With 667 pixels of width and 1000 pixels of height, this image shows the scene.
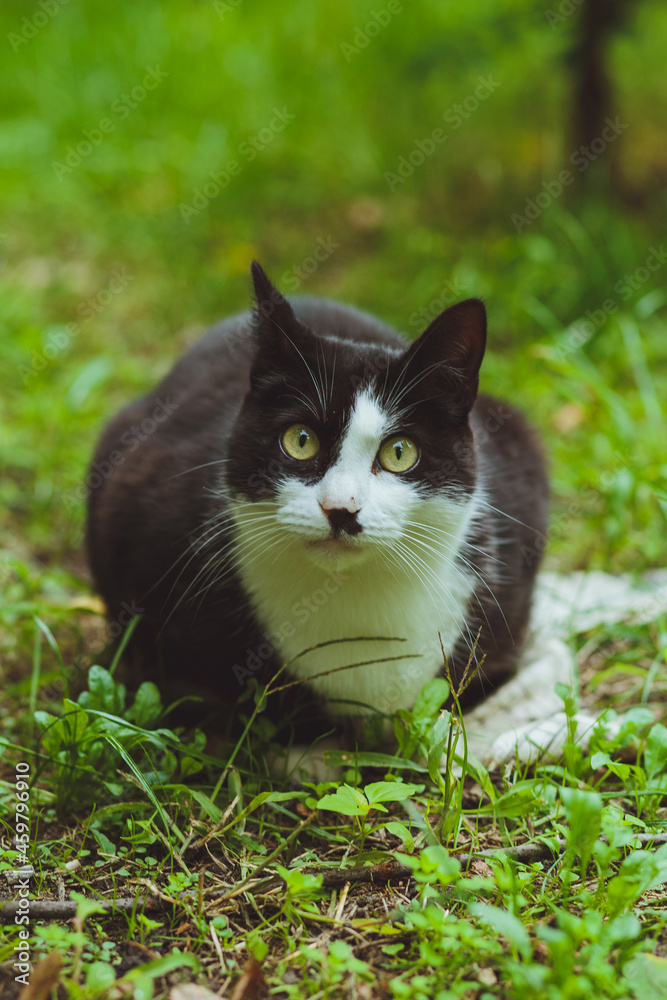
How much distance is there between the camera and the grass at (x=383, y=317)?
1.39 metres

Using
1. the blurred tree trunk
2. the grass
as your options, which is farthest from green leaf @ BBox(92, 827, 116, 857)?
the blurred tree trunk

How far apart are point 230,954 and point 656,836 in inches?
31.5

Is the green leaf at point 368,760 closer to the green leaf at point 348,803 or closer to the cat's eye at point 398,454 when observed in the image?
the green leaf at point 348,803

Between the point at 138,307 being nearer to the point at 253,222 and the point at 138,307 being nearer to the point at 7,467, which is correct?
the point at 253,222

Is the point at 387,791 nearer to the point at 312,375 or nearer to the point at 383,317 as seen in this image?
the point at 312,375

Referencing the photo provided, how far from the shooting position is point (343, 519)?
5.19ft

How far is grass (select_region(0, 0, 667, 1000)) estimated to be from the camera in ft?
4.57

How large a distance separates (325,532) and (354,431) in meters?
0.23

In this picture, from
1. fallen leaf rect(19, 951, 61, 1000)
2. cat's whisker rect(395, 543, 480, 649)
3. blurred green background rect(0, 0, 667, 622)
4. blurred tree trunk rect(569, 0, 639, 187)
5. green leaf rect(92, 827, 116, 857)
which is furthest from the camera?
A: blurred tree trunk rect(569, 0, 639, 187)

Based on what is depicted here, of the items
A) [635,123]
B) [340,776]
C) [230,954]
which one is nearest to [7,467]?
[340,776]

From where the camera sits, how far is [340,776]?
190cm

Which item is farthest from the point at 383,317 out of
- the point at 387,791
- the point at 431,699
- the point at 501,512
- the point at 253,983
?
the point at 253,983

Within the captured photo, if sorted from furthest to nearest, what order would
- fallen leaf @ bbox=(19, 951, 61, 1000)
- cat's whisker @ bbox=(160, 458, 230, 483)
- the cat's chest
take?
cat's whisker @ bbox=(160, 458, 230, 483) → the cat's chest → fallen leaf @ bbox=(19, 951, 61, 1000)

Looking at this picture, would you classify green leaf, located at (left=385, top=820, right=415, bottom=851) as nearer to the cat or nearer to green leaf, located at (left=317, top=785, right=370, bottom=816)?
green leaf, located at (left=317, top=785, right=370, bottom=816)
